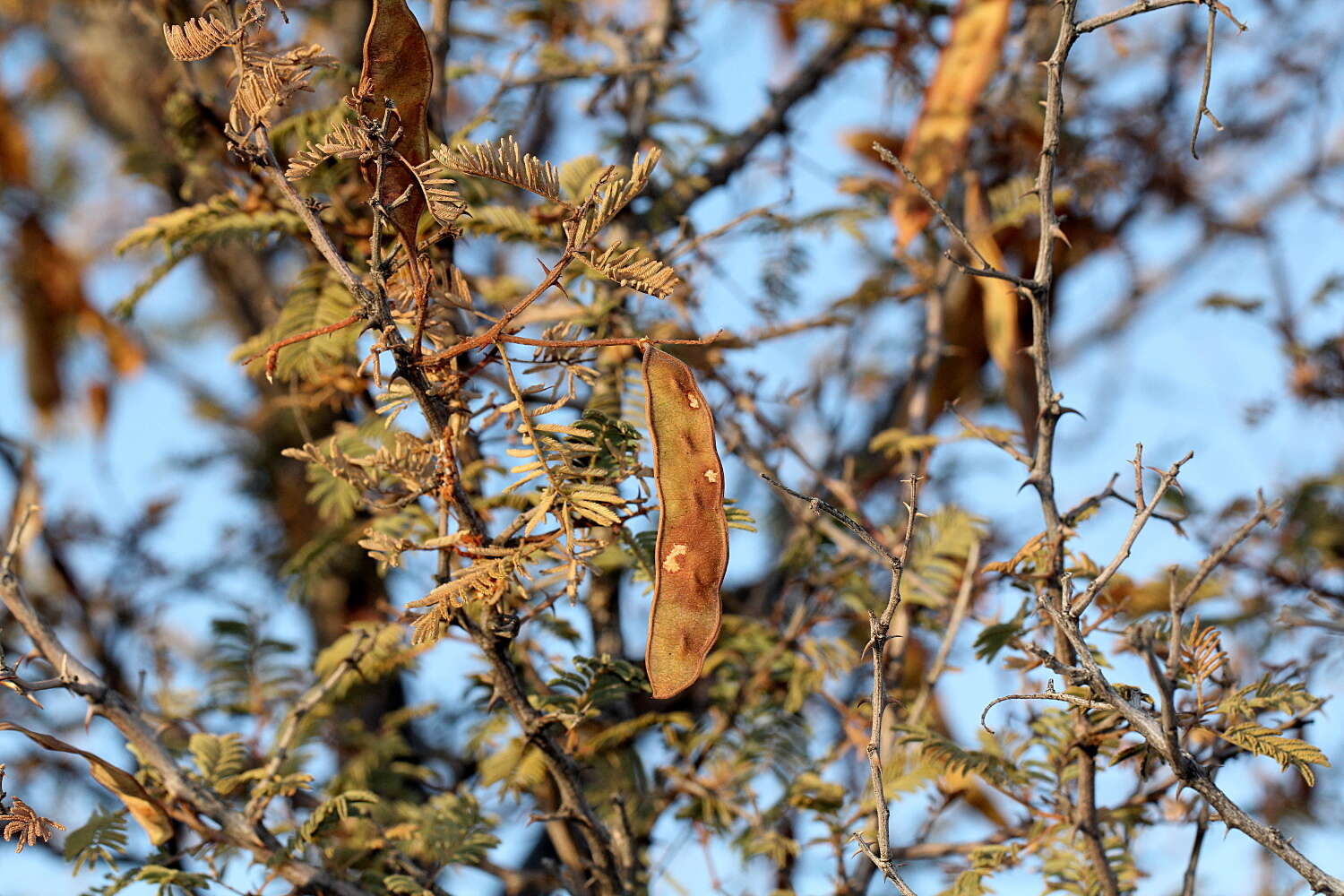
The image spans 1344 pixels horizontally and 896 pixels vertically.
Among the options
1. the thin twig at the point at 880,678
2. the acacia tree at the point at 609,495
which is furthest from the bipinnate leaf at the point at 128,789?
the thin twig at the point at 880,678

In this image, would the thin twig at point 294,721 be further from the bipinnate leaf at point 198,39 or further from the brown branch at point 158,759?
the bipinnate leaf at point 198,39

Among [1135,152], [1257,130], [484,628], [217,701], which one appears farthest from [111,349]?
[1257,130]

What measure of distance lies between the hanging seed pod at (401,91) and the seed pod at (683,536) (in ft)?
0.99

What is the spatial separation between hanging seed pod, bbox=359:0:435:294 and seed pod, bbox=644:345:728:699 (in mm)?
303

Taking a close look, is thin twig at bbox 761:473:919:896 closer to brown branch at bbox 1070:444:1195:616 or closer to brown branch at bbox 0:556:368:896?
brown branch at bbox 1070:444:1195:616

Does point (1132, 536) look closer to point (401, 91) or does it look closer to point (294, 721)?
point (401, 91)

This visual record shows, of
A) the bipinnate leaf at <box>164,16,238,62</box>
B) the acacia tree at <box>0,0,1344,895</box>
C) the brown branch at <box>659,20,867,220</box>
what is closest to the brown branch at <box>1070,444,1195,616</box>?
the acacia tree at <box>0,0,1344,895</box>

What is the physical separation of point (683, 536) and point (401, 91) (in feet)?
1.84

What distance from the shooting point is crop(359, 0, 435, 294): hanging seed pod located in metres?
1.23

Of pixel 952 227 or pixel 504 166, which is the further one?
pixel 952 227

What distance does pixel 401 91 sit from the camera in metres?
1.26

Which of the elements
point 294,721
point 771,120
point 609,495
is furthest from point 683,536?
point 771,120

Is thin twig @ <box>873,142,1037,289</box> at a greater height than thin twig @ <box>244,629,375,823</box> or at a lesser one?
greater

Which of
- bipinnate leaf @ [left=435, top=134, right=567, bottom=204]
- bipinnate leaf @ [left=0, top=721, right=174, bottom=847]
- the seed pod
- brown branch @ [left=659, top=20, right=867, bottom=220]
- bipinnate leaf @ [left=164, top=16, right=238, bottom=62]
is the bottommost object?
bipinnate leaf @ [left=0, top=721, right=174, bottom=847]
